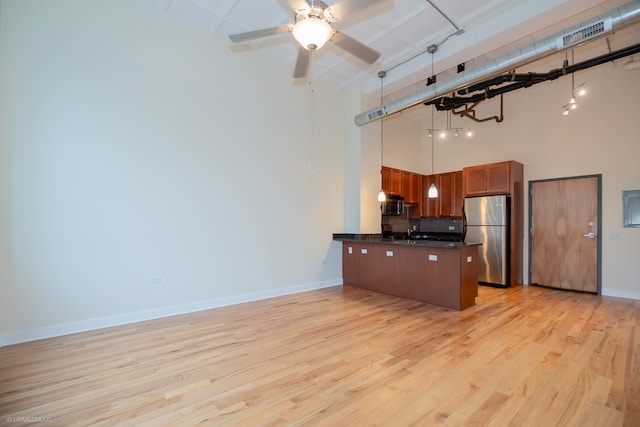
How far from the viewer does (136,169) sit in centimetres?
365

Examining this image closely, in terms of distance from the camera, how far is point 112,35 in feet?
11.6

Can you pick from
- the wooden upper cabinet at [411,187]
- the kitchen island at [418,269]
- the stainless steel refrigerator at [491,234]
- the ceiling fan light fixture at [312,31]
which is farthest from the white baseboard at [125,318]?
the stainless steel refrigerator at [491,234]

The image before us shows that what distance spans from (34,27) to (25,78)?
595 mm

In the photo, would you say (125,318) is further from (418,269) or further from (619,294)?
(619,294)

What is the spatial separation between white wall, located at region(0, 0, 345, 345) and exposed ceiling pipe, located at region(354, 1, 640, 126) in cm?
238

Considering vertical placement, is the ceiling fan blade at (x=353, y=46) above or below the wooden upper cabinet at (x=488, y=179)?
above

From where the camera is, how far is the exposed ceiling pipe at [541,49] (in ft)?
9.03

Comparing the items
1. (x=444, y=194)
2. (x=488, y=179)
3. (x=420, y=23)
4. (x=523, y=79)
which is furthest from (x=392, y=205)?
(x=420, y=23)

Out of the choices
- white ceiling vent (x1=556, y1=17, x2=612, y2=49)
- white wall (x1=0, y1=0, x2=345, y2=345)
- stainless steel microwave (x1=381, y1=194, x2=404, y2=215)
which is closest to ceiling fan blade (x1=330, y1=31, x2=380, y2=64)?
white ceiling vent (x1=556, y1=17, x2=612, y2=49)

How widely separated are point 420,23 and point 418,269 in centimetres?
363

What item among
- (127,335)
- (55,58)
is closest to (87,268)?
(127,335)

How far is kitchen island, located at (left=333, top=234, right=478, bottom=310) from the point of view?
4.08 metres

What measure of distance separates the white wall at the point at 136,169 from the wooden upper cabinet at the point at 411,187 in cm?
301

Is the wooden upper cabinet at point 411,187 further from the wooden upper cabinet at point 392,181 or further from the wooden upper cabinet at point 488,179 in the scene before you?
the wooden upper cabinet at point 488,179
